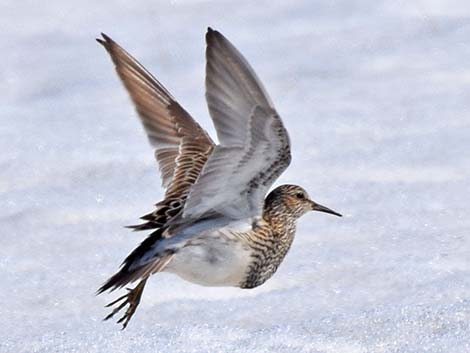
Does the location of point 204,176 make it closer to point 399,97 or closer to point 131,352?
point 131,352

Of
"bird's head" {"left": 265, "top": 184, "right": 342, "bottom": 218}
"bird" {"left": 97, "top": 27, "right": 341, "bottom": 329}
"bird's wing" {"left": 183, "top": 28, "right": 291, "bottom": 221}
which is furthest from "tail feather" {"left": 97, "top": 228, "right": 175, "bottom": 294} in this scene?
"bird's head" {"left": 265, "top": 184, "right": 342, "bottom": 218}

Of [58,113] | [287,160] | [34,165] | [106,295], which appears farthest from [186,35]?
[287,160]

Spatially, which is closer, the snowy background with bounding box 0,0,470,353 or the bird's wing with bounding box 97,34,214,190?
the snowy background with bounding box 0,0,470,353

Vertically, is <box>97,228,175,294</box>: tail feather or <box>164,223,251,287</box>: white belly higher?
<box>97,228,175,294</box>: tail feather

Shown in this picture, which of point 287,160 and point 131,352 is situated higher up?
point 287,160

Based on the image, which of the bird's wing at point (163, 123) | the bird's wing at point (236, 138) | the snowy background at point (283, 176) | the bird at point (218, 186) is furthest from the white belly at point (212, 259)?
the bird's wing at point (163, 123)

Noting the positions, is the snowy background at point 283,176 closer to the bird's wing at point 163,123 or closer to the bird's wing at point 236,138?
the bird's wing at point 163,123

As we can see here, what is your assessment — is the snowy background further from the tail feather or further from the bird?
the tail feather

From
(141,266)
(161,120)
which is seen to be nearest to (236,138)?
(141,266)
